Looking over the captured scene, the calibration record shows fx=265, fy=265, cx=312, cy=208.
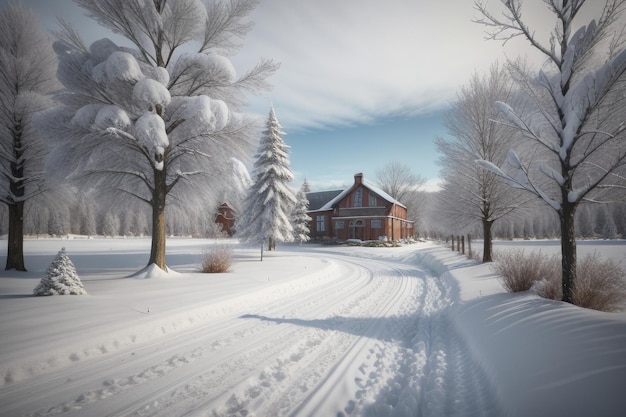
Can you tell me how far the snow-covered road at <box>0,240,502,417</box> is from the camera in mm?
2873

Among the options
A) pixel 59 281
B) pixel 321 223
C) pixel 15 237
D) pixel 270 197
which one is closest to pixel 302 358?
pixel 59 281

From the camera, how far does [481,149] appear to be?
1327 cm

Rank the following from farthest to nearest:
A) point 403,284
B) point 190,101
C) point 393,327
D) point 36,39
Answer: point 36,39, point 403,284, point 190,101, point 393,327

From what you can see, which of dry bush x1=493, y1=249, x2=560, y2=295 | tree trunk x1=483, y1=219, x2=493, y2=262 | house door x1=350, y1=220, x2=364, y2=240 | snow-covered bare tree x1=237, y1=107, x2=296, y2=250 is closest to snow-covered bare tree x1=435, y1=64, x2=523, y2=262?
tree trunk x1=483, y1=219, x2=493, y2=262

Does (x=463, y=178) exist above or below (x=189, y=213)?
above

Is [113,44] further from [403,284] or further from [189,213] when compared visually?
[403,284]

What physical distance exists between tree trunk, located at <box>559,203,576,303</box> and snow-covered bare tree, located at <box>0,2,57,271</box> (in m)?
17.0

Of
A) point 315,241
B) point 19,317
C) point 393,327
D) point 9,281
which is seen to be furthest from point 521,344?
point 315,241

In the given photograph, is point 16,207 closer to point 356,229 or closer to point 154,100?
Result: point 154,100

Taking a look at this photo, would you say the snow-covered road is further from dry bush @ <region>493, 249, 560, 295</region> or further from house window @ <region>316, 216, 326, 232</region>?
house window @ <region>316, 216, 326, 232</region>

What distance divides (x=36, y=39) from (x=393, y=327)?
17138 mm

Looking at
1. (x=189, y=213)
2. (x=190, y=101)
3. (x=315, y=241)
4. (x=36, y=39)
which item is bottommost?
(x=315, y=241)

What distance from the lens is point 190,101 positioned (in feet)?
26.5

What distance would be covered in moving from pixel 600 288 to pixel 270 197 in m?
17.5
